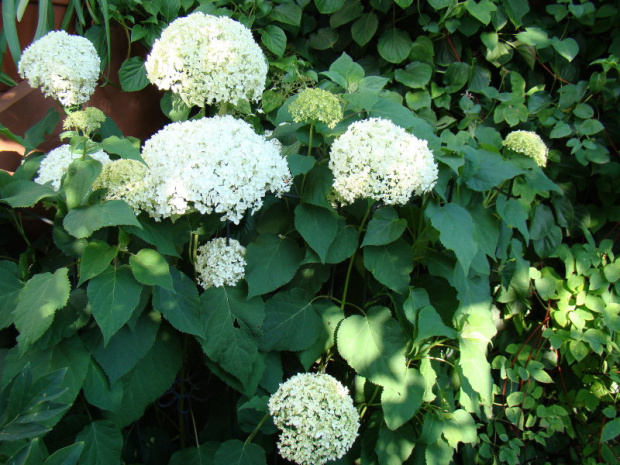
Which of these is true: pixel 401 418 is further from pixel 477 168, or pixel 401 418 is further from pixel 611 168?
pixel 611 168

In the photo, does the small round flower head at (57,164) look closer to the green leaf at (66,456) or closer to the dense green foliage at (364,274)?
the dense green foliage at (364,274)

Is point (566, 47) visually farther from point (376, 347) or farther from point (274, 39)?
point (376, 347)

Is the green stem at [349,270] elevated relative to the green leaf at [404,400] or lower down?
elevated

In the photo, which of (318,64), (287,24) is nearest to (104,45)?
(287,24)

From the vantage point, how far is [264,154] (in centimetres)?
142

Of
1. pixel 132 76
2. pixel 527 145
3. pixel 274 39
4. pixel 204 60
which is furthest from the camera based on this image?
pixel 274 39

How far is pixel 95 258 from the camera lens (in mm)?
1282

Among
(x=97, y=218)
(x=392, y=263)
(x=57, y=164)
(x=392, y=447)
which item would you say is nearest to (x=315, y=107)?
(x=392, y=263)

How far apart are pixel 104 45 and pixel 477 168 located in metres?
1.51

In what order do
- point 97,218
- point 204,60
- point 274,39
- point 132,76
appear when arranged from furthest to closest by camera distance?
1. point 274,39
2. point 132,76
3. point 204,60
4. point 97,218

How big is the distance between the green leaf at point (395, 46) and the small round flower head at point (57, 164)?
56.5 inches

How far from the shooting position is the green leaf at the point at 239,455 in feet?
4.68

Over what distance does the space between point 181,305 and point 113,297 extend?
198 millimetres

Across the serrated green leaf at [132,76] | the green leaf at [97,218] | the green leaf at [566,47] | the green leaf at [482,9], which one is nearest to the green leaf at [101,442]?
the green leaf at [97,218]
